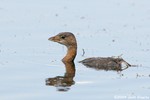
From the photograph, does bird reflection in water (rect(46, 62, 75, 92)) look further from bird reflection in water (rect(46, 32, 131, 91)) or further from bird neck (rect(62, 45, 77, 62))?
bird neck (rect(62, 45, 77, 62))

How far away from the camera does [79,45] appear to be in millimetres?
21016

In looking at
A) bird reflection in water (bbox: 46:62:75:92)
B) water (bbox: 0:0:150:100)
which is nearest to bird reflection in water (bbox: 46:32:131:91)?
bird reflection in water (bbox: 46:62:75:92)

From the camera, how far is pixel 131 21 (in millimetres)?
25266

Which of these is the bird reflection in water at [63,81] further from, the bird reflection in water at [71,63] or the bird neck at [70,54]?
the bird neck at [70,54]

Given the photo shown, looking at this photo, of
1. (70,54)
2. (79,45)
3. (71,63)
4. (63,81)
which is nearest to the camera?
(63,81)

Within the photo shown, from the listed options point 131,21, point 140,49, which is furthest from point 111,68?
point 131,21

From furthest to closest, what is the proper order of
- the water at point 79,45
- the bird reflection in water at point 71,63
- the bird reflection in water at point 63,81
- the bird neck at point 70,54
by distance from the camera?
the bird neck at point 70,54
the bird reflection in water at point 71,63
the bird reflection in water at point 63,81
the water at point 79,45

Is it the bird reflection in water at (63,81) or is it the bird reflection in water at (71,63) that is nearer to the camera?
the bird reflection in water at (63,81)

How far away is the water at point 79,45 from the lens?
14844 millimetres

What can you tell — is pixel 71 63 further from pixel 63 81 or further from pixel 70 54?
pixel 63 81

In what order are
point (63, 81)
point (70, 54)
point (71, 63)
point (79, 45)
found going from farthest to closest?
point (79, 45) → point (70, 54) → point (71, 63) → point (63, 81)

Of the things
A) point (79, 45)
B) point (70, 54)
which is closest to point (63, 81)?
point (70, 54)

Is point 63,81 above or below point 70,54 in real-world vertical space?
below

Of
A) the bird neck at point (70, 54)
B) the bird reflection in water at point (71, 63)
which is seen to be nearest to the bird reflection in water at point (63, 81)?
A: the bird reflection in water at point (71, 63)
